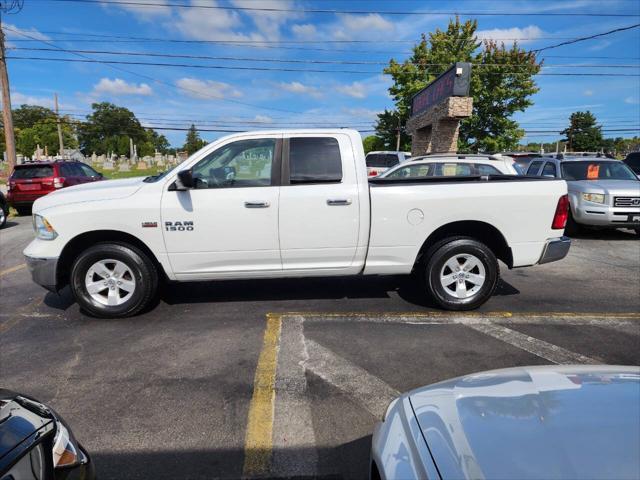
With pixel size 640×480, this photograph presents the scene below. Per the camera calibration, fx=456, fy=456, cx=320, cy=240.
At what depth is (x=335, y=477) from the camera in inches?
96.8

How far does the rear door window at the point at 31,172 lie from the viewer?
13.6 metres

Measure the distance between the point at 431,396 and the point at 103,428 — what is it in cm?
219

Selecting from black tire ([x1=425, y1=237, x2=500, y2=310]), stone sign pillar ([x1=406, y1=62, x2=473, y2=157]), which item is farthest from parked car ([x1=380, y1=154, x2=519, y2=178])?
stone sign pillar ([x1=406, y1=62, x2=473, y2=157])

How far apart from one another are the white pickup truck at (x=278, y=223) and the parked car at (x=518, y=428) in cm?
286

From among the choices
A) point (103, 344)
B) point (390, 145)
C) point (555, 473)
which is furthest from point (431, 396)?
point (390, 145)

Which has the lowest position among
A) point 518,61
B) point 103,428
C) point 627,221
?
point 103,428

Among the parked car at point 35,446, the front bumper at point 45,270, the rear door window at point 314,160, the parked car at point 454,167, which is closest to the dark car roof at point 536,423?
the parked car at point 35,446

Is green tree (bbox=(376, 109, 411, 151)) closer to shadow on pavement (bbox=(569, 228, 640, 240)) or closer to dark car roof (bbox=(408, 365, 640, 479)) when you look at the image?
shadow on pavement (bbox=(569, 228, 640, 240))

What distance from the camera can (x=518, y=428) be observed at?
154 cm

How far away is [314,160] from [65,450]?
3573 millimetres

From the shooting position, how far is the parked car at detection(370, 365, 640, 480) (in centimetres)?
135

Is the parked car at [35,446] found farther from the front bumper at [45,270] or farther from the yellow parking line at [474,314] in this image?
the yellow parking line at [474,314]

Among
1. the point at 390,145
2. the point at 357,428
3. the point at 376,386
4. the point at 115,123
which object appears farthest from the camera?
the point at 115,123

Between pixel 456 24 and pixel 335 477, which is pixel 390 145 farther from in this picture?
pixel 335 477
